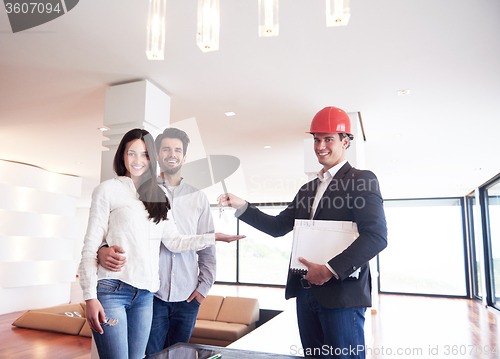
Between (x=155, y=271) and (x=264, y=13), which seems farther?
(x=155, y=271)

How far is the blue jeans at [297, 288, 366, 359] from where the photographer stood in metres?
1.33

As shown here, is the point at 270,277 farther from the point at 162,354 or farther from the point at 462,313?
the point at 162,354

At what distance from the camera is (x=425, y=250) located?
9.92m

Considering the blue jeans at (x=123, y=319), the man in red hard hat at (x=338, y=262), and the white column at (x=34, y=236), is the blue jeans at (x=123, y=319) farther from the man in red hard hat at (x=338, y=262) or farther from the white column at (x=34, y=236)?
the white column at (x=34, y=236)

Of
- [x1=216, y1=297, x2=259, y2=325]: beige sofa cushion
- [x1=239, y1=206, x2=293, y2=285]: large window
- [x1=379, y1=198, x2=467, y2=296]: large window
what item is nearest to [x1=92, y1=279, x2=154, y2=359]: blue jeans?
[x1=216, y1=297, x2=259, y2=325]: beige sofa cushion

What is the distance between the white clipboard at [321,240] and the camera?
143 cm

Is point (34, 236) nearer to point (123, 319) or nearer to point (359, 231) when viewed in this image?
point (123, 319)

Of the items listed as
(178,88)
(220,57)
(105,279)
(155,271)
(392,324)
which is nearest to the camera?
(105,279)

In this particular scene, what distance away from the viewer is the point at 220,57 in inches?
109

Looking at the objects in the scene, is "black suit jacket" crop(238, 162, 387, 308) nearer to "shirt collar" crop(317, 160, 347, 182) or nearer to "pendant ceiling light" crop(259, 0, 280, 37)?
"shirt collar" crop(317, 160, 347, 182)

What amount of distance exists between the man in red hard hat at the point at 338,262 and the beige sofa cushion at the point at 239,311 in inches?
162

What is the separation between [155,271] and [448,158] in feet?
18.0

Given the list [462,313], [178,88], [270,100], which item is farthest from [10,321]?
[462,313]

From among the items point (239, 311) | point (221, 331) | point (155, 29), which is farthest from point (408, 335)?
point (155, 29)
